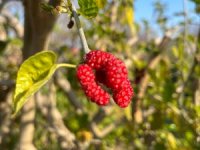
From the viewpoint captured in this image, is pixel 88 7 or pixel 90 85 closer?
pixel 90 85

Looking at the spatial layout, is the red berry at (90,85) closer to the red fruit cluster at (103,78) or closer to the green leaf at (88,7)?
the red fruit cluster at (103,78)

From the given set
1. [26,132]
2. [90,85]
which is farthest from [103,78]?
[26,132]

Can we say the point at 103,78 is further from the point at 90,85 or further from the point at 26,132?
the point at 26,132

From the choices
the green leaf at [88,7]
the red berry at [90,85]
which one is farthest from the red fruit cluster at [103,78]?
the green leaf at [88,7]

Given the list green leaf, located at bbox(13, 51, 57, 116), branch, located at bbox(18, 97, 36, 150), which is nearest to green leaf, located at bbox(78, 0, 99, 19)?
green leaf, located at bbox(13, 51, 57, 116)

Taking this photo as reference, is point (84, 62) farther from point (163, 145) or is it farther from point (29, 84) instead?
point (163, 145)

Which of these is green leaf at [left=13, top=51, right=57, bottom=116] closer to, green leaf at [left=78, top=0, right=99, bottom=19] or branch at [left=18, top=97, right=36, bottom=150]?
green leaf at [left=78, top=0, right=99, bottom=19]

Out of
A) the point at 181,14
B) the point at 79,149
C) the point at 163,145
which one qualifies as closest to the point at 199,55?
the point at 181,14

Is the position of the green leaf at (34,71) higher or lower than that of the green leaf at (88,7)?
lower
